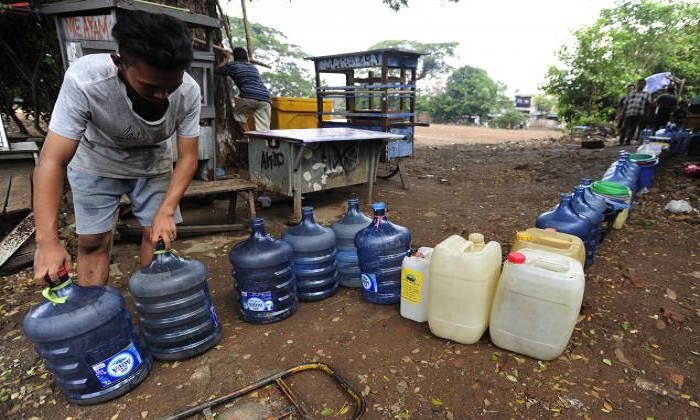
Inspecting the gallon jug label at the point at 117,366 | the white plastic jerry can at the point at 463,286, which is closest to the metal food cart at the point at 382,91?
the white plastic jerry can at the point at 463,286

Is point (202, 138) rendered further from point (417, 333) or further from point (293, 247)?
point (417, 333)

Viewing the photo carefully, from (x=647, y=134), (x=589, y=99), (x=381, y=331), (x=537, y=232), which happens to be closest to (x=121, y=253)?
(x=381, y=331)

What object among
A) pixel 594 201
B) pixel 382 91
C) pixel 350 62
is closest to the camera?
pixel 594 201

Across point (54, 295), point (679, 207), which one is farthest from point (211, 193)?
point (679, 207)

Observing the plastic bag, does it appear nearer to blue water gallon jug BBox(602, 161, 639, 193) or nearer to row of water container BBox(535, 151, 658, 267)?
blue water gallon jug BBox(602, 161, 639, 193)

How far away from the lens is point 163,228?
2078 millimetres

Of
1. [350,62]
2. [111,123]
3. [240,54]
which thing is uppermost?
[240,54]

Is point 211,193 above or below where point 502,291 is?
above

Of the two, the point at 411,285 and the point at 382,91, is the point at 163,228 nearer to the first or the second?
the point at 411,285

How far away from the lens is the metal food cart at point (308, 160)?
15.5 ft

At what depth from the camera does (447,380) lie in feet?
7.04

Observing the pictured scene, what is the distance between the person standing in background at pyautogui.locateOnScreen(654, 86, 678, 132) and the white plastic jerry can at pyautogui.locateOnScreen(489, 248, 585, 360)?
1123 cm

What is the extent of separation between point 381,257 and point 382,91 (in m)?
4.24

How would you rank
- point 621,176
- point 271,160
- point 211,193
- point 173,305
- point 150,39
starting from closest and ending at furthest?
point 150,39 → point 173,305 → point 211,193 → point 621,176 → point 271,160
